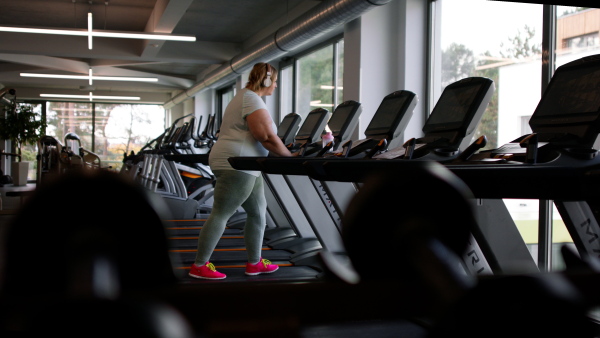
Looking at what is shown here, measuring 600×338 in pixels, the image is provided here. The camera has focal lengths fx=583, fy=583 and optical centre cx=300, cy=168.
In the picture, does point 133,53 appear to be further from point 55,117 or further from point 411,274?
point 411,274

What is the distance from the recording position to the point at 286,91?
998 centimetres

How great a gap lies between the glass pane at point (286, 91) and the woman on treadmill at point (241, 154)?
256 inches

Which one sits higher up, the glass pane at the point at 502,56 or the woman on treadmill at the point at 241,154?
the glass pane at the point at 502,56

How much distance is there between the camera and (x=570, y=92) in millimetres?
2066

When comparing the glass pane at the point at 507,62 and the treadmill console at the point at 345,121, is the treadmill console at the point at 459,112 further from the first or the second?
the glass pane at the point at 507,62

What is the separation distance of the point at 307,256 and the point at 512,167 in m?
3.23

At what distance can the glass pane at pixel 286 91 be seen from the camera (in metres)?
9.91

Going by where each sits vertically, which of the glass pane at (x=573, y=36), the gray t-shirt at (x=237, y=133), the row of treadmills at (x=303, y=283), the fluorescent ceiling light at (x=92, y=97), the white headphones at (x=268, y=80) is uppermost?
the fluorescent ceiling light at (x=92, y=97)

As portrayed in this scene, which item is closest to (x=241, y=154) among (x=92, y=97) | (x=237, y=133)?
(x=237, y=133)

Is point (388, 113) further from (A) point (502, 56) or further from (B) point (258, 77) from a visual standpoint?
(A) point (502, 56)

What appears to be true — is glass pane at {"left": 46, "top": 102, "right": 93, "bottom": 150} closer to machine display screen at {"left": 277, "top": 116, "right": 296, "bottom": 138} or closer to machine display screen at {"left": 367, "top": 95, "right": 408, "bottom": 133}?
machine display screen at {"left": 277, "top": 116, "right": 296, "bottom": 138}

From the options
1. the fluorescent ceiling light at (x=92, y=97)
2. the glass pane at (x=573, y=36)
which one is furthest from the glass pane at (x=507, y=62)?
the fluorescent ceiling light at (x=92, y=97)

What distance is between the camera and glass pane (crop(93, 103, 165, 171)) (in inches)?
688

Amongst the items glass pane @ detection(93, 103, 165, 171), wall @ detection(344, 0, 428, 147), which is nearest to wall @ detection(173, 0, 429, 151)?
wall @ detection(344, 0, 428, 147)
